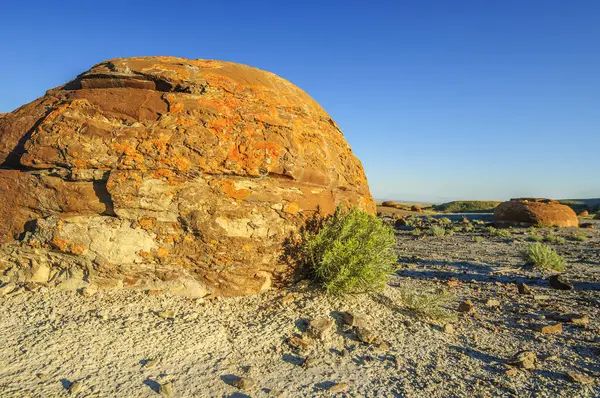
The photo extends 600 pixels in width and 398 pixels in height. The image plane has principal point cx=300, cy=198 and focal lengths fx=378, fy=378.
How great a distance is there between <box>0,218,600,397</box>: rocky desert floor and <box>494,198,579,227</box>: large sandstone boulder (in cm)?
1542

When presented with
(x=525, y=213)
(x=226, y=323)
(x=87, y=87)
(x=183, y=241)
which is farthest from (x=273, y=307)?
(x=525, y=213)

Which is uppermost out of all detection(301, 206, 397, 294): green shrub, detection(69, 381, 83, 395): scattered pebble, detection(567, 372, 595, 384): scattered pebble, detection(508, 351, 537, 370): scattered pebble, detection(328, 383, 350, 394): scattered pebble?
detection(301, 206, 397, 294): green shrub

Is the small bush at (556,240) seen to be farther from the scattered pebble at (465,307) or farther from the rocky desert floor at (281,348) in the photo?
the scattered pebble at (465,307)

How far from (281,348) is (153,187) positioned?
255cm

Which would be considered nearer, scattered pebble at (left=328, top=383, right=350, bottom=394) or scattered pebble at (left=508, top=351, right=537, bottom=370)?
scattered pebble at (left=328, top=383, right=350, bottom=394)

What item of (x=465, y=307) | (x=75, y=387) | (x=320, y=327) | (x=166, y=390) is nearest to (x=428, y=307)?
(x=465, y=307)

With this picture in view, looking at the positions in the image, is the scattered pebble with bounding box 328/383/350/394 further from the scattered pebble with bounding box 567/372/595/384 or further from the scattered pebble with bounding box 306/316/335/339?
the scattered pebble with bounding box 567/372/595/384

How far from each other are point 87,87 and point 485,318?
6.95m

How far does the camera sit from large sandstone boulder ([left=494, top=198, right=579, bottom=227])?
19141mm

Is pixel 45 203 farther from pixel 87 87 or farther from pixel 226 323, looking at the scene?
pixel 226 323

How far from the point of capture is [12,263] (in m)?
5.05

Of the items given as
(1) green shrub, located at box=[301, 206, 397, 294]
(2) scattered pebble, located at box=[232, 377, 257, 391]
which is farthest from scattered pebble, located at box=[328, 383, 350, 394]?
(1) green shrub, located at box=[301, 206, 397, 294]

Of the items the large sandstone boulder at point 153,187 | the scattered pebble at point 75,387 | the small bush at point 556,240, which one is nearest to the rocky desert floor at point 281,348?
the scattered pebble at point 75,387

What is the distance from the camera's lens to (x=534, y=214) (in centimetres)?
1933
